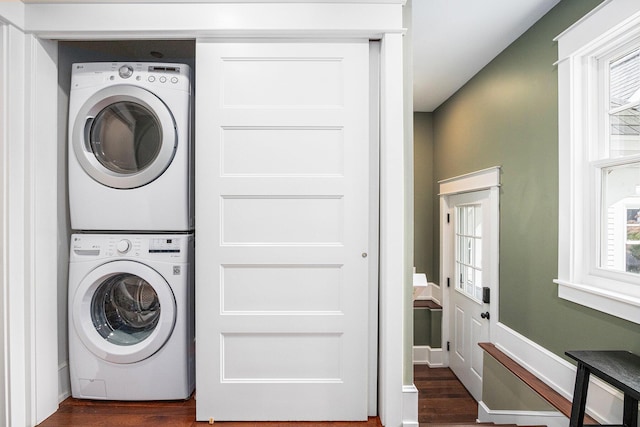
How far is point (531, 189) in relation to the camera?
2484 mm

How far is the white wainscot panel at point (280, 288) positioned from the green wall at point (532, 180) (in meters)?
1.40

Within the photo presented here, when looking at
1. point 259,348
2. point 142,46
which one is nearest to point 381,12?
point 142,46

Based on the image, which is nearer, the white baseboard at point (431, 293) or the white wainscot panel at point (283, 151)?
the white wainscot panel at point (283, 151)

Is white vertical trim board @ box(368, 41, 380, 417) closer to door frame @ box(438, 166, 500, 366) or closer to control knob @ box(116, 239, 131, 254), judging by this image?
control knob @ box(116, 239, 131, 254)

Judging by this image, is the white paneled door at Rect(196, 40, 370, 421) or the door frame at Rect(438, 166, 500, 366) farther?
the door frame at Rect(438, 166, 500, 366)

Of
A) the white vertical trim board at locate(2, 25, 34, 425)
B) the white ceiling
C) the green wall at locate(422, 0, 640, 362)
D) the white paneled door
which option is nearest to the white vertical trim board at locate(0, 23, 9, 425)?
the white vertical trim board at locate(2, 25, 34, 425)

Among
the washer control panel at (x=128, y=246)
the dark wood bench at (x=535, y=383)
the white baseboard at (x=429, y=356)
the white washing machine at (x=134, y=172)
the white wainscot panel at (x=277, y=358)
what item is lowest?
the white baseboard at (x=429, y=356)

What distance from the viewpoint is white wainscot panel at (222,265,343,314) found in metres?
1.75

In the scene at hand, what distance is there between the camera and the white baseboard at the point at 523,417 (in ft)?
7.04

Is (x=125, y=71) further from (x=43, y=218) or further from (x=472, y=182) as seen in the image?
(x=472, y=182)

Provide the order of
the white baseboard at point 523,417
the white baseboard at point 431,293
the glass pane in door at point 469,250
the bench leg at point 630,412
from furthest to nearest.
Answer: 1. the white baseboard at point 431,293
2. the glass pane in door at point 469,250
3. the white baseboard at point 523,417
4. the bench leg at point 630,412

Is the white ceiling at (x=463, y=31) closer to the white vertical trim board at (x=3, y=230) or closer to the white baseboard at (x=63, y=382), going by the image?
the white vertical trim board at (x=3, y=230)

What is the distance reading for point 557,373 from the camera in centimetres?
216

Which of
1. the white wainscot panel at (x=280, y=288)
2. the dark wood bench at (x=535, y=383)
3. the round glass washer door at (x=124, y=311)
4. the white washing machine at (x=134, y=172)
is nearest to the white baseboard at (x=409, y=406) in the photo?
the white wainscot panel at (x=280, y=288)
